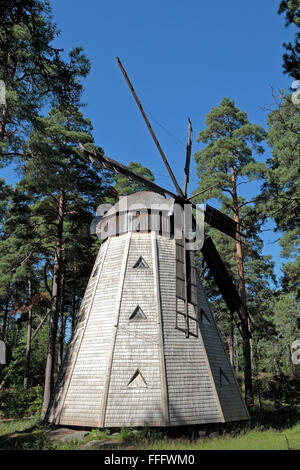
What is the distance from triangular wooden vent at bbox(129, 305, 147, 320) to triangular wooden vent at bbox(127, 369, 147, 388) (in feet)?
5.89

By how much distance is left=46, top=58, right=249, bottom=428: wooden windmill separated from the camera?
10.8 metres

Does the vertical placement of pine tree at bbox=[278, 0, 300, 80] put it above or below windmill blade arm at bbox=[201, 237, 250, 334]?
above

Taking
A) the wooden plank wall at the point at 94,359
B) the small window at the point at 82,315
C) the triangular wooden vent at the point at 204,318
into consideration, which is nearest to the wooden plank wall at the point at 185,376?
the triangular wooden vent at the point at 204,318


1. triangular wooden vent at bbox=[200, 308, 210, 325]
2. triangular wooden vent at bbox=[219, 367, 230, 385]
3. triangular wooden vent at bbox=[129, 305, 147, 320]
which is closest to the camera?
triangular wooden vent at bbox=[129, 305, 147, 320]

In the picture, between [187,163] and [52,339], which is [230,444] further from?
[187,163]

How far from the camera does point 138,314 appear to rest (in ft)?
40.5

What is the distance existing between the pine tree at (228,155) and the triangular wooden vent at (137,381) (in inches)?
329

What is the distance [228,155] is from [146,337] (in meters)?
12.4

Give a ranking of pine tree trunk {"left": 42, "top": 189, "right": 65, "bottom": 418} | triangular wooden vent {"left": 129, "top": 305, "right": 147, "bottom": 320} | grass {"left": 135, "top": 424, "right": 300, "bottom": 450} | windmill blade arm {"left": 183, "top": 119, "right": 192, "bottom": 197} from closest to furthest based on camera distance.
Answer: grass {"left": 135, "top": 424, "right": 300, "bottom": 450}
triangular wooden vent {"left": 129, "top": 305, "right": 147, "bottom": 320}
windmill blade arm {"left": 183, "top": 119, "right": 192, "bottom": 197}
pine tree trunk {"left": 42, "top": 189, "right": 65, "bottom": 418}

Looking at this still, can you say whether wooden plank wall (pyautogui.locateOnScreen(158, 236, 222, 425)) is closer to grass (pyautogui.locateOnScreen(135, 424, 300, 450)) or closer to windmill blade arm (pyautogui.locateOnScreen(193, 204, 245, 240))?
grass (pyautogui.locateOnScreen(135, 424, 300, 450))

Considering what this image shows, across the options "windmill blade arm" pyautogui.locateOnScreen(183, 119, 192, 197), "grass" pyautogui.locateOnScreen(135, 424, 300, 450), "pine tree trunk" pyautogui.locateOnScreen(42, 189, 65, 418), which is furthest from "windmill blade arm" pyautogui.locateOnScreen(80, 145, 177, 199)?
"grass" pyautogui.locateOnScreen(135, 424, 300, 450)

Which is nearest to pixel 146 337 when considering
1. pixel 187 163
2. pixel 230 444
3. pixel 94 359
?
pixel 94 359

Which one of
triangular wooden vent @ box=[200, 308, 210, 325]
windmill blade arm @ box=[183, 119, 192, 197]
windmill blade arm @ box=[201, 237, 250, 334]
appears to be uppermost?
windmill blade arm @ box=[183, 119, 192, 197]

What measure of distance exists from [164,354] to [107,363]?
1.89m
